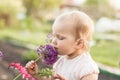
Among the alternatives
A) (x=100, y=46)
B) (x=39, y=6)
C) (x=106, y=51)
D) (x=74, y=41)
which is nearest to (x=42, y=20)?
(x=39, y=6)

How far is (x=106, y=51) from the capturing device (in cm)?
1493

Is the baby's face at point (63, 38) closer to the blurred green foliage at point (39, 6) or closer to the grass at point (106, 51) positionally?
the grass at point (106, 51)

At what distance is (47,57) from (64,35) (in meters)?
0.18

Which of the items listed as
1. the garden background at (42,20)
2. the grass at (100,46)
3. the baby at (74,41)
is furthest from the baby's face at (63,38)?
the garden background at (42,20)

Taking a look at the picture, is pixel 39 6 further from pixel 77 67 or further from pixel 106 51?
pixel 77 67

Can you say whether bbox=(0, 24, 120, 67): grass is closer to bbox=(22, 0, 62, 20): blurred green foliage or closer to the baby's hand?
bbox=(22, 0, 62, 20): blurred green foliage

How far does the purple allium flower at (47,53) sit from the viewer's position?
2709 millimetres

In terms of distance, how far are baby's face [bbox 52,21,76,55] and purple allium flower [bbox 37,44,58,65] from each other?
0.26 ft

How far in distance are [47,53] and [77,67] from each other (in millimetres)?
211

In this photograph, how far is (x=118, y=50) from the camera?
49.8ft

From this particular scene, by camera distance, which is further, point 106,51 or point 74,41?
point 106,51

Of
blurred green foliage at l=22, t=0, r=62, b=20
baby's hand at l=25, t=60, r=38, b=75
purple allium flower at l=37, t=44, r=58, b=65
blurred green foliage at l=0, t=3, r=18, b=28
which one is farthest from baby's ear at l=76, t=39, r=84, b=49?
blurred green foliage at l=22, t=0, r=62, b=20

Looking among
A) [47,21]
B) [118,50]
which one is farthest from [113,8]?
[118,50]

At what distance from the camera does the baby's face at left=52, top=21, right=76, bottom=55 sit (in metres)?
2.80
